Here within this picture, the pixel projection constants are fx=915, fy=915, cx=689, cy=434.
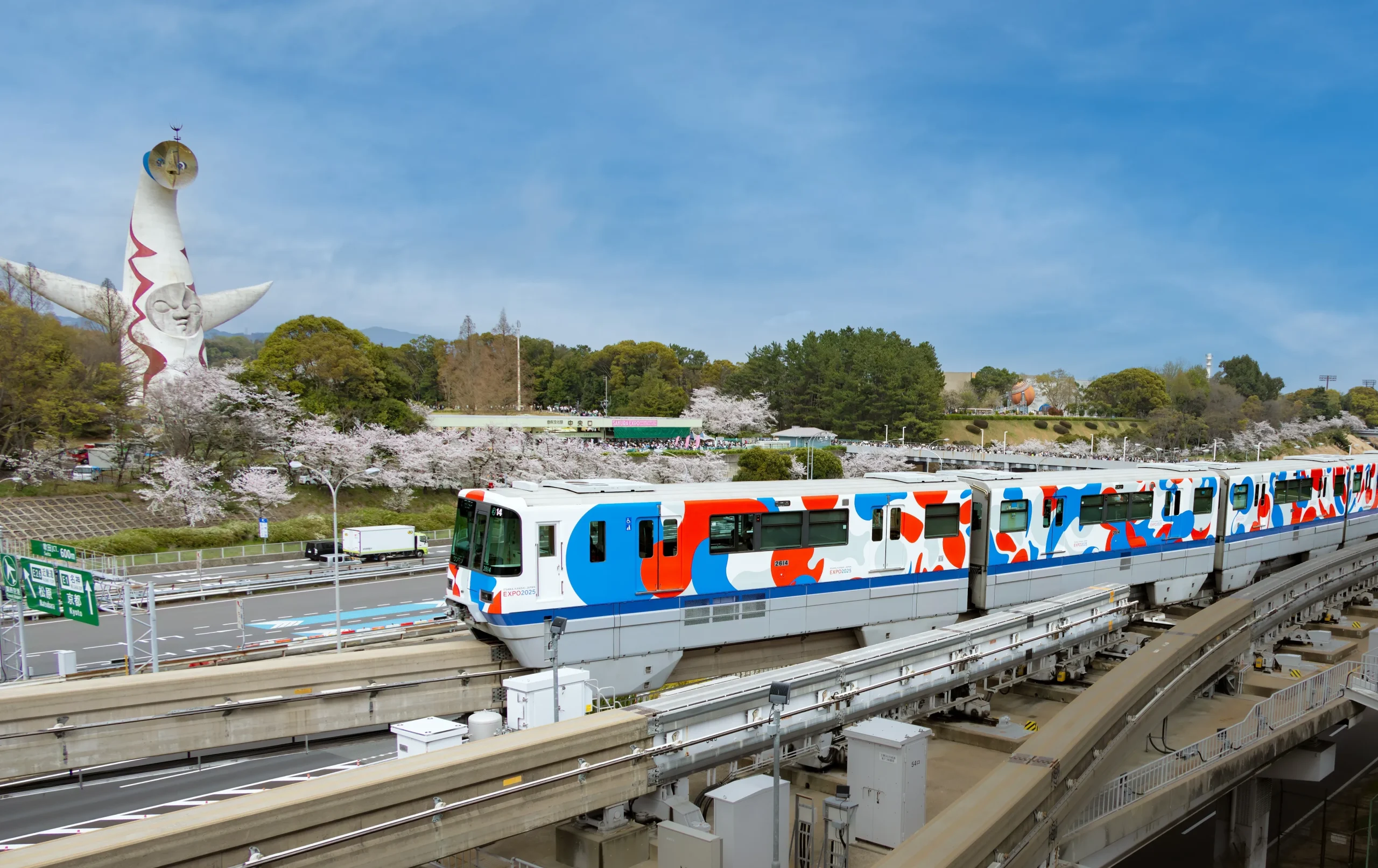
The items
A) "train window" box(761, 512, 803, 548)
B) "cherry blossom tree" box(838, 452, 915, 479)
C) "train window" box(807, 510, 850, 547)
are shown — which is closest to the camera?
"train window" box(761, 512, 803, 548)

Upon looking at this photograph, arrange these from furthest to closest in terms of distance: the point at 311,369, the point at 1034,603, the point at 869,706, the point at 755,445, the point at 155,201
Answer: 1. the point at 755,445
2. the point at 311,369
3. the point at 155,201
4. the point at 1034,603
5. the point at 869,706

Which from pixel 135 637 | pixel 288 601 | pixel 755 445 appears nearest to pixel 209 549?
pixel 288 601

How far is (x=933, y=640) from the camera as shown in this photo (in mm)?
15758

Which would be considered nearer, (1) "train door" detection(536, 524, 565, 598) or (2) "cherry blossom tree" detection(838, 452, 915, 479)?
(1) "train door" detection(536, 524, 565, 598)

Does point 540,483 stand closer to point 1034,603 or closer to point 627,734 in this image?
point 627,734

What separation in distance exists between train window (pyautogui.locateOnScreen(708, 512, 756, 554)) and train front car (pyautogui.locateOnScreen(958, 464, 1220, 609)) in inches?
248

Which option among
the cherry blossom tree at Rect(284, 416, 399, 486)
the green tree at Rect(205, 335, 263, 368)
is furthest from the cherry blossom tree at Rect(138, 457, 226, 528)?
the green tree at Rect(205, 335, 263, 368)

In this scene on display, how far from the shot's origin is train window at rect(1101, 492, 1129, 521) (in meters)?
23.2

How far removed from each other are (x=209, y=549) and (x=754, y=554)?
32.3 metres

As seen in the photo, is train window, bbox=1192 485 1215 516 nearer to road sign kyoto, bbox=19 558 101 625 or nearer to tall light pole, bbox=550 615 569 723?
tall light pole, bbox=550 615 569 723

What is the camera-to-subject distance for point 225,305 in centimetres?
6009

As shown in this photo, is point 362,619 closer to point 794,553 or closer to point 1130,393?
point 794,553

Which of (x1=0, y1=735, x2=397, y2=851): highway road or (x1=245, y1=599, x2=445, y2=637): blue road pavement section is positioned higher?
(x1=0, y1=735, x2=397, y2=851): highway road

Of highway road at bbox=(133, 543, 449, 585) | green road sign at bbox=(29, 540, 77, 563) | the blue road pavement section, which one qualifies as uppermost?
green road sign at bbox=(29, 540, 77, 563)
